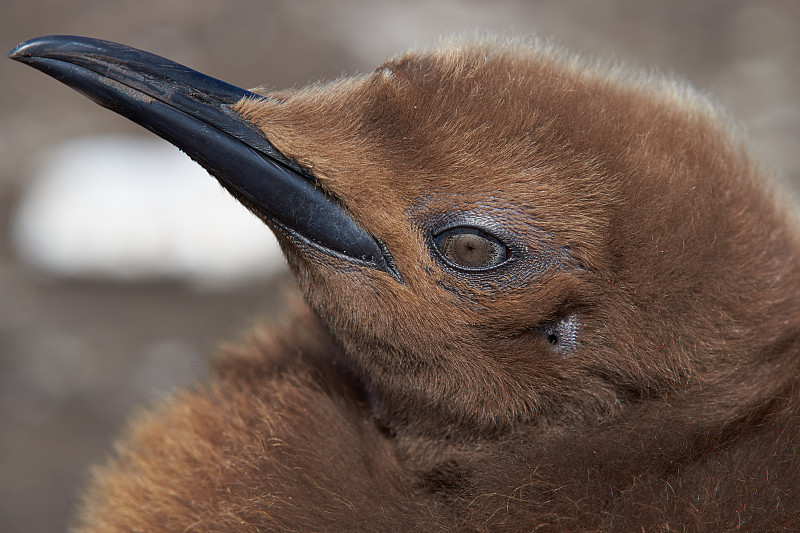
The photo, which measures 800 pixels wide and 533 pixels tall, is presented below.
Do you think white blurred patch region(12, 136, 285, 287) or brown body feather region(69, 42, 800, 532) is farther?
white blurred patch region(12, 136, 285, 287)

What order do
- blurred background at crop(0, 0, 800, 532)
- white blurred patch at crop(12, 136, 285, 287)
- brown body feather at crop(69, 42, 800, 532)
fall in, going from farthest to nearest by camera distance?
white blurred patch at crop(12, 136, 285, 287)
blurred background at crop(0, 0, 800, 532)
brown body feather at crop(69, 42, 800, 532)

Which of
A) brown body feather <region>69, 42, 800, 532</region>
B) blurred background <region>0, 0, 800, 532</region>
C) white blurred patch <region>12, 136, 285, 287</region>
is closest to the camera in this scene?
brown body feather <region>69, 42, 800, 532</region>

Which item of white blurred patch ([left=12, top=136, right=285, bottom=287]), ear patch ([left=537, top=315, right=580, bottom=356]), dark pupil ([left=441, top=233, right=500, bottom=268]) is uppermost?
white blurred patch ([left=12, top=136, right=285, bottom=287])

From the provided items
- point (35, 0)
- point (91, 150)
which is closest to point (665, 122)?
point (91, 150)

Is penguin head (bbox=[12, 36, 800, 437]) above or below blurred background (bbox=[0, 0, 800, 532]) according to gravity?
below

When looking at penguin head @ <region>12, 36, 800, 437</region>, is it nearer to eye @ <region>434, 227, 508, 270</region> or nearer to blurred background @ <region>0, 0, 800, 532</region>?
eye @ <region>434, 227, 508, 270</region>

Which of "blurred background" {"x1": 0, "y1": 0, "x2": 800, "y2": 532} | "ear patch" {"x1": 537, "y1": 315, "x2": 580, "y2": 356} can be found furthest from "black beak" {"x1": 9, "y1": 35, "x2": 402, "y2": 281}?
"blurred background" {"x1": 0, "y1": 0, "x2": 800, "y2": 532}

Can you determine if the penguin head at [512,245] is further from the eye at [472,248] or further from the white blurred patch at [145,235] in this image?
the white blurred patch at [145,235]

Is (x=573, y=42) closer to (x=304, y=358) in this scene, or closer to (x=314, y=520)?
(x=304, y=358)
